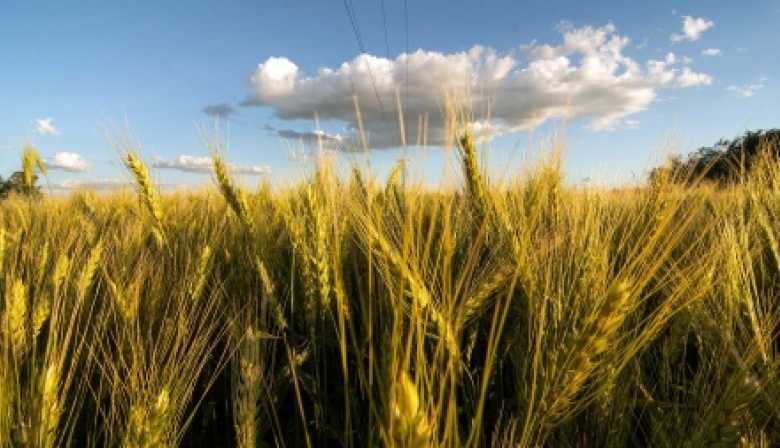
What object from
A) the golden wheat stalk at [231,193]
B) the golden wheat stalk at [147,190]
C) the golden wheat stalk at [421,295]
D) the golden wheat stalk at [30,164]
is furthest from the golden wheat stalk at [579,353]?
the golden wheat stalk at [30,164]

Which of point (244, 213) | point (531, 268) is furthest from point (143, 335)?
point (531, 268)

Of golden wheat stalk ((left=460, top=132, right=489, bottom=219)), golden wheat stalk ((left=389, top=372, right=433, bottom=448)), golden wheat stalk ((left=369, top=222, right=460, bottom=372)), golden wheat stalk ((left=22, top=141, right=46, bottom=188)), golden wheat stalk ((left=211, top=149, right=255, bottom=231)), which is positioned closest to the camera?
golden wheat stalk ((left=389, top=372, right=433, bottom=448))

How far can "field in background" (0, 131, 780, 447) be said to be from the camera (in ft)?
2.84

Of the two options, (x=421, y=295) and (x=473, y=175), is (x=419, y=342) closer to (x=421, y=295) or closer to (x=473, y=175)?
(x=421, y=295)

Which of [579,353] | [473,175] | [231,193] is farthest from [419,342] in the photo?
[231,193]

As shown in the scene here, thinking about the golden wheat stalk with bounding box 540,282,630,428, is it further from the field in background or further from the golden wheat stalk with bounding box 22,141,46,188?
the golden wheat stalk with bounding box 22,141,46,188

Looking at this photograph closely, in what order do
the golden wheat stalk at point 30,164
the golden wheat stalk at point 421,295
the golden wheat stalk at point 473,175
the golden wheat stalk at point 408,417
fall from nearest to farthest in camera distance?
the golden wheat stalk at point 408,417
the golden wheat stalk at point 421,295
the golden wheat stalk at point 473,175
the golden wheat stalk at point 30,164

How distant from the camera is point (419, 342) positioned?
2.05 feet

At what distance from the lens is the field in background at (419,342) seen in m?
0.87

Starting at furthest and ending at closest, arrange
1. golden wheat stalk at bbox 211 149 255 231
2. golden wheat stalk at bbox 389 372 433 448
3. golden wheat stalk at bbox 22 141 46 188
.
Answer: golden wheat stalk at bbox 22 141 46 188 < golden wheat stalk at bbox 211 149 255 231 < golden wheat stalk at bbox 389 372 433 448

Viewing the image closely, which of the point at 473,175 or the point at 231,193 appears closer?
the point at 473,175

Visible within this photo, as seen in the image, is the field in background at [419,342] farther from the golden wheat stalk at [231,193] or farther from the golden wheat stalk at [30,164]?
the golden wheat stalk at [30,164]

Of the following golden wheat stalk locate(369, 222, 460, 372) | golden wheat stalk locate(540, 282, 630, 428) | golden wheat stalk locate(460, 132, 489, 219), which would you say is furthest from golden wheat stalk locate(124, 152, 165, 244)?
golden wheat stalk locate(540, 282, 630, 428)

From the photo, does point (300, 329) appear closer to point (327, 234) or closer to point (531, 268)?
point (327, 234)
